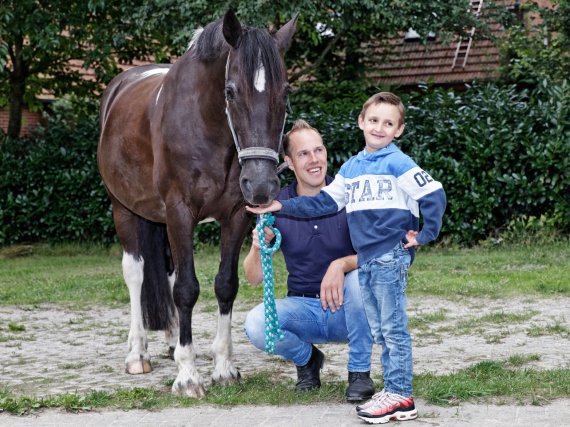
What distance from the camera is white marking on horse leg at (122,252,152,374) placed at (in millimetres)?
6129

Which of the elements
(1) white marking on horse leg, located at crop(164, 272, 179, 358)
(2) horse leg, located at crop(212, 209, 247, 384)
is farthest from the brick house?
(2) horse leg, located at crop(212, 209, 247, 384)

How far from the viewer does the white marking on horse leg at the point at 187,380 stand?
5.12 meters

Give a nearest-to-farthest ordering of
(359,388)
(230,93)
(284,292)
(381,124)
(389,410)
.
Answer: (389,410) < (381,124) < (359,388) < (230,93) < (284,292)

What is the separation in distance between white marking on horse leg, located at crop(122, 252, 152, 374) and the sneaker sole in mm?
2215

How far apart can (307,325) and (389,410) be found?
2.93 feet

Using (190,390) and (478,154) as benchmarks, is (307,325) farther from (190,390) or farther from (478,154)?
(478,154)

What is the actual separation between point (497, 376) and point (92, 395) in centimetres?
241

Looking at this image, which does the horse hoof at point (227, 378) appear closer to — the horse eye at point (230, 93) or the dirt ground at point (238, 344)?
the dirt ground at point (238, 344)

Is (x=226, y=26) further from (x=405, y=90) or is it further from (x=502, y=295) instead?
(x=405, y=90)

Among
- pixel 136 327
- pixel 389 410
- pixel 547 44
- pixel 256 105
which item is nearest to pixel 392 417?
pixel 389 410

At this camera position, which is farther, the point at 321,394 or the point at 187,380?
the point at 187,380

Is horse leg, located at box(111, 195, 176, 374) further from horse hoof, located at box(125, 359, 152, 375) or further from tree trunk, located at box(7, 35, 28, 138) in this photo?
tree trunk, located at box(7, 35, 28, 138)

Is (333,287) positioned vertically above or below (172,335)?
above

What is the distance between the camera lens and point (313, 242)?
200 inches
